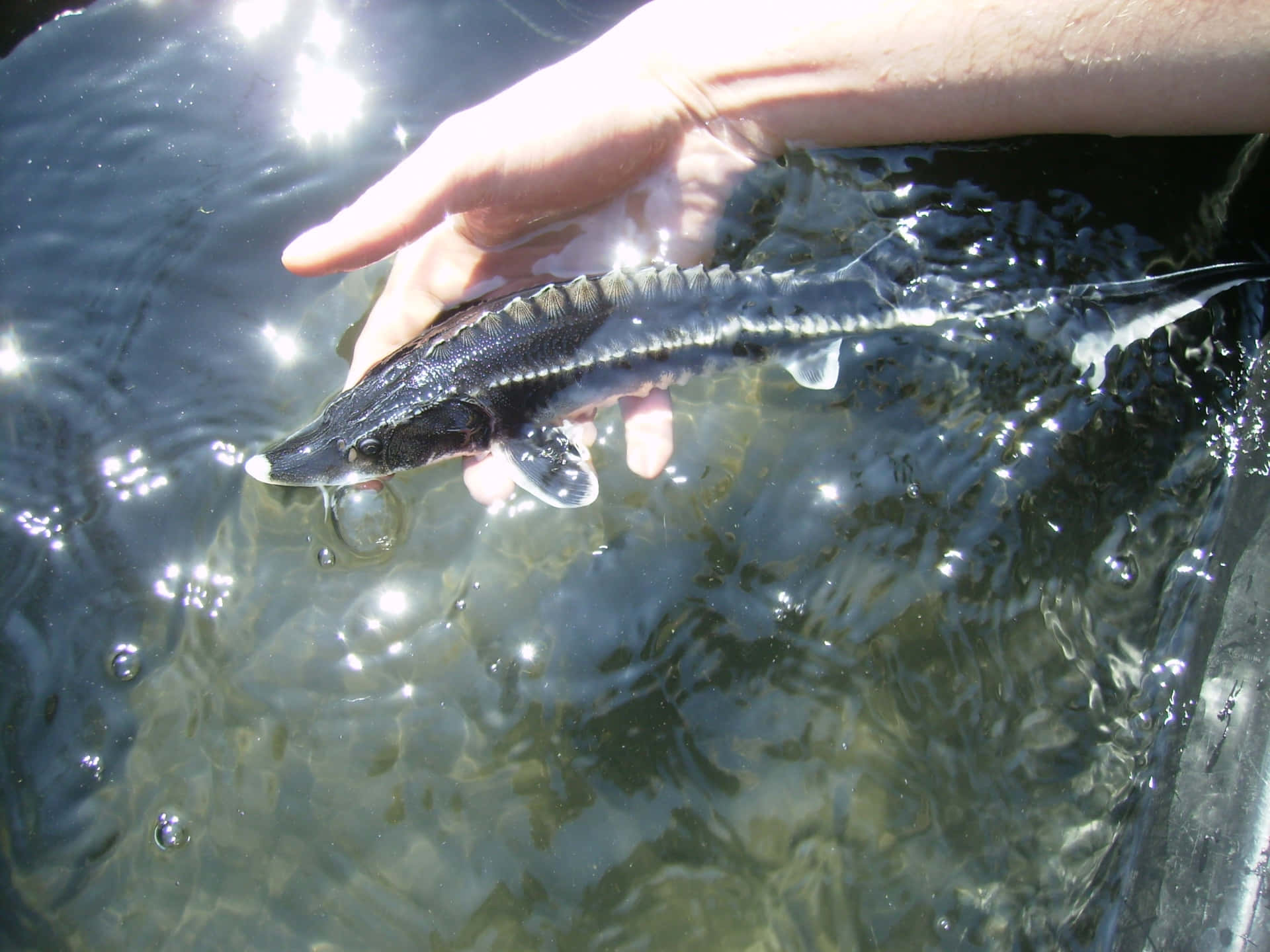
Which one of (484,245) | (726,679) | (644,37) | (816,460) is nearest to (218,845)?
(726,679)

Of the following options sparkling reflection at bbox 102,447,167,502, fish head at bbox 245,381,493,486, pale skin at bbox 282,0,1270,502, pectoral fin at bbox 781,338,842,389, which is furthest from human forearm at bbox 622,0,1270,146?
sparkling reflection at bbox 102,447,167,502

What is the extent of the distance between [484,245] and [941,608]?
84.9 inches

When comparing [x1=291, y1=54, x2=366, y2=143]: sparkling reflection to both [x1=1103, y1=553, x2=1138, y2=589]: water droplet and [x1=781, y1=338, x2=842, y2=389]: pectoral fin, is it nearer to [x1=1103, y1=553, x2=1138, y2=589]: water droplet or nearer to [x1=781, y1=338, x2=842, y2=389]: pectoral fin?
[x1=781, y1=338, x2=842, y2=389]: pectoral fin

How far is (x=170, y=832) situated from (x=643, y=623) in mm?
1764

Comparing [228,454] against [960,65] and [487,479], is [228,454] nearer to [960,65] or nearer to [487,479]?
[487,479]

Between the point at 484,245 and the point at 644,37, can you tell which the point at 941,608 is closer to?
the point at 484,245

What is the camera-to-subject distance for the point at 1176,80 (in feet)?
8.87

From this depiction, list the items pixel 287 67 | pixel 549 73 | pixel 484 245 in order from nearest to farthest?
pixel 549 73 < pixel 484 245 < pixel 287 67

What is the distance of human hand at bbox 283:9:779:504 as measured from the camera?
2629mm

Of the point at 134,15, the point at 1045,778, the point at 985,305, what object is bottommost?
the point at 1045,778

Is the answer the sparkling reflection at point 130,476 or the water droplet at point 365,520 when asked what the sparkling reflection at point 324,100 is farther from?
the water droplet at point 365,520

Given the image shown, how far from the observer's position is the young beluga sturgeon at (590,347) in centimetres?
276

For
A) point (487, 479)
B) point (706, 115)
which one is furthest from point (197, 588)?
point (706, 115)

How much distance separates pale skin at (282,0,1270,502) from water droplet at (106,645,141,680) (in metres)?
1.26
